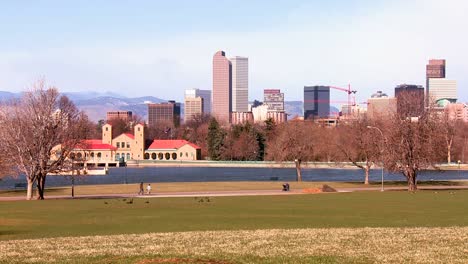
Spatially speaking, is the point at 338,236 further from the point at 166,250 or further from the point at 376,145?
the point at 376,145

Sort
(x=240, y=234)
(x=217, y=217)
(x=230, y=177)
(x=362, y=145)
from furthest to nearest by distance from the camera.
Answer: (x=230, y=177) → (x=362, y=145) → (x=217, y=217) → (x=240, y=234)

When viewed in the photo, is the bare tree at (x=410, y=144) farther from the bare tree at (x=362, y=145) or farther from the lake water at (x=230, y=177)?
the lake water at (x=230, y=177)

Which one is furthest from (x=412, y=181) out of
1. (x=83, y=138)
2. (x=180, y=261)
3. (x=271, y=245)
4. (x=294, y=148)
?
(x=180, y=261)

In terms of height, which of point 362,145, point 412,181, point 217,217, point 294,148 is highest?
point 362,145

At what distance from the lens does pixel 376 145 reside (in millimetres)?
94812

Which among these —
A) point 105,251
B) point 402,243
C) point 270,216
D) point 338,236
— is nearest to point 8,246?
point 105,251

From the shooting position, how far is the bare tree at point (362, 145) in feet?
314

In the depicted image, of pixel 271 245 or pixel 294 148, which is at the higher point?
pixel 294 148

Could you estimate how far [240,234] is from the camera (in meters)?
28.3

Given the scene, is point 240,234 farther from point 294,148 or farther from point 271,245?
point 294,148

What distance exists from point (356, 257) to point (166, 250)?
6.25m

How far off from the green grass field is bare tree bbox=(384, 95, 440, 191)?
34.7m

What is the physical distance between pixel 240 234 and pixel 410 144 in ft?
199

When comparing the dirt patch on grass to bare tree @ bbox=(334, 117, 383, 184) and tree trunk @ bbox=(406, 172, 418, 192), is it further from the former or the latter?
bare tree @ bbox=(334, 117, 383, 184)
